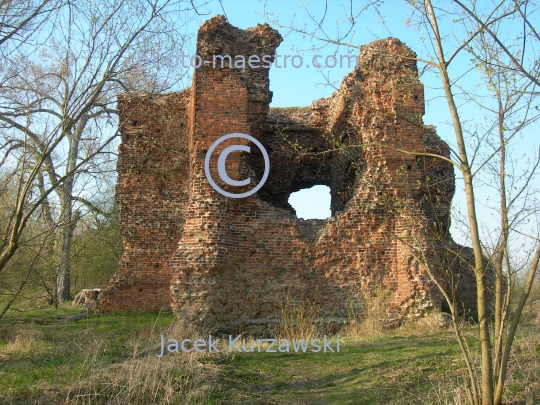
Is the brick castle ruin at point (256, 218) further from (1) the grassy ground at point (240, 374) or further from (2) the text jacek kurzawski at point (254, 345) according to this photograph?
(1) the grassy ground at point (240, 374)

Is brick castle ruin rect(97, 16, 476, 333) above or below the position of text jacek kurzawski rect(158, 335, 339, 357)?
above

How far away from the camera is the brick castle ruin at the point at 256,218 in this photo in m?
9.20

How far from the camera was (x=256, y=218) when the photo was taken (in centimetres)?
959

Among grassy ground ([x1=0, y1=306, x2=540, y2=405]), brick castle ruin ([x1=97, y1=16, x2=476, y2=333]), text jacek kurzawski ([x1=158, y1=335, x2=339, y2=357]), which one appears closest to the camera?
grassy ground ([x1=0, y1=306, x2=540, y2=405])

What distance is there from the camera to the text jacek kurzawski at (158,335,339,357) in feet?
23.4

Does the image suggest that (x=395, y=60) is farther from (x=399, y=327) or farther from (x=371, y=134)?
(x=399, y=327)

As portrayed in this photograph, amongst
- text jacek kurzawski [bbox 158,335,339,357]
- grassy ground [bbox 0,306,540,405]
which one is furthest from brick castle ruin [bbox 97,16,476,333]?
grassy ground [bbox 0,306,540,405]

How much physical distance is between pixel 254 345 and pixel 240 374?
1964mm

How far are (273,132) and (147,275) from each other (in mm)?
4215

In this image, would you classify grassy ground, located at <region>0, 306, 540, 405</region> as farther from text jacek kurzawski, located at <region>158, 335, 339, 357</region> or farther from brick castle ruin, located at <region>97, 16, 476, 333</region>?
brick castle ruin, located at <region>97, 16, 476, 333</region>

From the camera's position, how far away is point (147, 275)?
36.8 ft

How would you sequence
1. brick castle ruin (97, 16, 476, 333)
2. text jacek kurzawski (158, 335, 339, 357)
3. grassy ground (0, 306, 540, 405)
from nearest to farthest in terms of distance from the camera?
grassy ground (0, 306, 540, 405)
text jacek kurzawski (158, 335, 339, 357)
brick castle ruin (97, 16, 476, 333)

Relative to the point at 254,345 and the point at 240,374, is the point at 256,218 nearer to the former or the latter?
A: the point at 254,345

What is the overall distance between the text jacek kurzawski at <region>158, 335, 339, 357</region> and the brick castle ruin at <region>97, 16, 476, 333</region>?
0.60 meters
